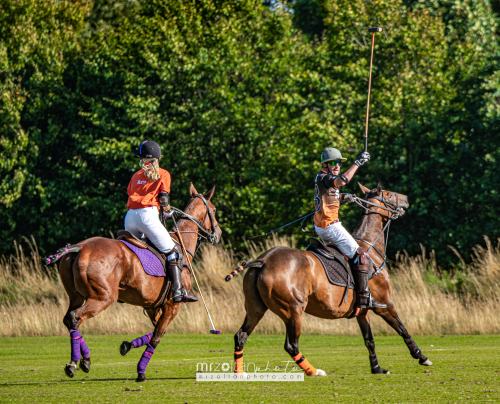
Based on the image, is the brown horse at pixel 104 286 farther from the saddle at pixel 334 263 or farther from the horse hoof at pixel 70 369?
the saddle at pixel 334 263

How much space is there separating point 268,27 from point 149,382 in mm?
20308

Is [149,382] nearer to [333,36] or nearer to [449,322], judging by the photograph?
[449,322]

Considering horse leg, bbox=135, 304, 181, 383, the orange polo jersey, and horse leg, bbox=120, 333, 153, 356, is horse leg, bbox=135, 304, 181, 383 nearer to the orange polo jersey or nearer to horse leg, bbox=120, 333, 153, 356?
horse leg, bbox=120, 333, 153, 356

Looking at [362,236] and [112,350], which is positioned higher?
[362,236]

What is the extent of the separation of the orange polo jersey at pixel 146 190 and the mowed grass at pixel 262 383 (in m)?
2.19

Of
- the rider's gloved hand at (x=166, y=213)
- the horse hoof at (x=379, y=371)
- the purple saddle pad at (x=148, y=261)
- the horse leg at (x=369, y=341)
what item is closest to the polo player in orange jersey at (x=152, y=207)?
the purple saddle pad at (x=148, y=261)

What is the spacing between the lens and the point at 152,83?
1039 inches

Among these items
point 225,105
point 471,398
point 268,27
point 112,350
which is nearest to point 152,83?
point 225,105

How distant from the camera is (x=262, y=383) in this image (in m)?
8.59

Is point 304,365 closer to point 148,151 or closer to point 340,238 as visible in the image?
point 340,238

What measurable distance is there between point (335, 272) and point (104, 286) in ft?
9.22

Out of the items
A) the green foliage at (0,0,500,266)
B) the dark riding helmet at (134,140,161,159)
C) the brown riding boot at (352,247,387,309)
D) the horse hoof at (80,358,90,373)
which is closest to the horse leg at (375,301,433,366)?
the brown riding boot at (352,247,387,309)

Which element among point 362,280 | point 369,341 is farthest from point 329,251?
point 369,341

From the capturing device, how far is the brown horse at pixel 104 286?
859 centimetres
